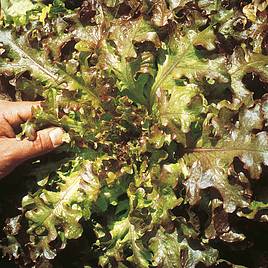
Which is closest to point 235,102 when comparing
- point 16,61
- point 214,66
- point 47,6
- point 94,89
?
point 214,66

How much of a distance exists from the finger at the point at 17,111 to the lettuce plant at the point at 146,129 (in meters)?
0.09

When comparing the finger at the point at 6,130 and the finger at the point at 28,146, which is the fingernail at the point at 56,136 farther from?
the finger at the point at 6,130

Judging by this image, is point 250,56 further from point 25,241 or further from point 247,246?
point 25,241

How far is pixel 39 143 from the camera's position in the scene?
2.65 meters

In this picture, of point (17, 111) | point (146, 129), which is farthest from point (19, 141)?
point (146, 129)

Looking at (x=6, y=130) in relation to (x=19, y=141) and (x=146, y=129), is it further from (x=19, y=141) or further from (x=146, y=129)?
(x=146, y=129)

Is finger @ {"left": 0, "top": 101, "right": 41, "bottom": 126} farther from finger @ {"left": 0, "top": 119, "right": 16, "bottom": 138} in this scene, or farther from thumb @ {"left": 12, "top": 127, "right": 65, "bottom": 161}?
thumb @ {"left": 12, "top": 127, "right": 65, "bottom": 161}

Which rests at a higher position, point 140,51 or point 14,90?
point 140,51

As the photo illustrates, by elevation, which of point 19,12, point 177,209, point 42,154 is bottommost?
point 177,209

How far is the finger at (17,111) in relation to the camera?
2742 mm

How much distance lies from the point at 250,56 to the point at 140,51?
0.53 metres

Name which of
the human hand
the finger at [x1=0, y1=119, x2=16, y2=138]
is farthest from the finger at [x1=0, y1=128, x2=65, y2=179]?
the finger at [x1=0, y1=119, x2=16, y2=138]

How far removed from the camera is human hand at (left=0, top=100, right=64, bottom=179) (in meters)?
2.66

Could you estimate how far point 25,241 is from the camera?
2.81 m
